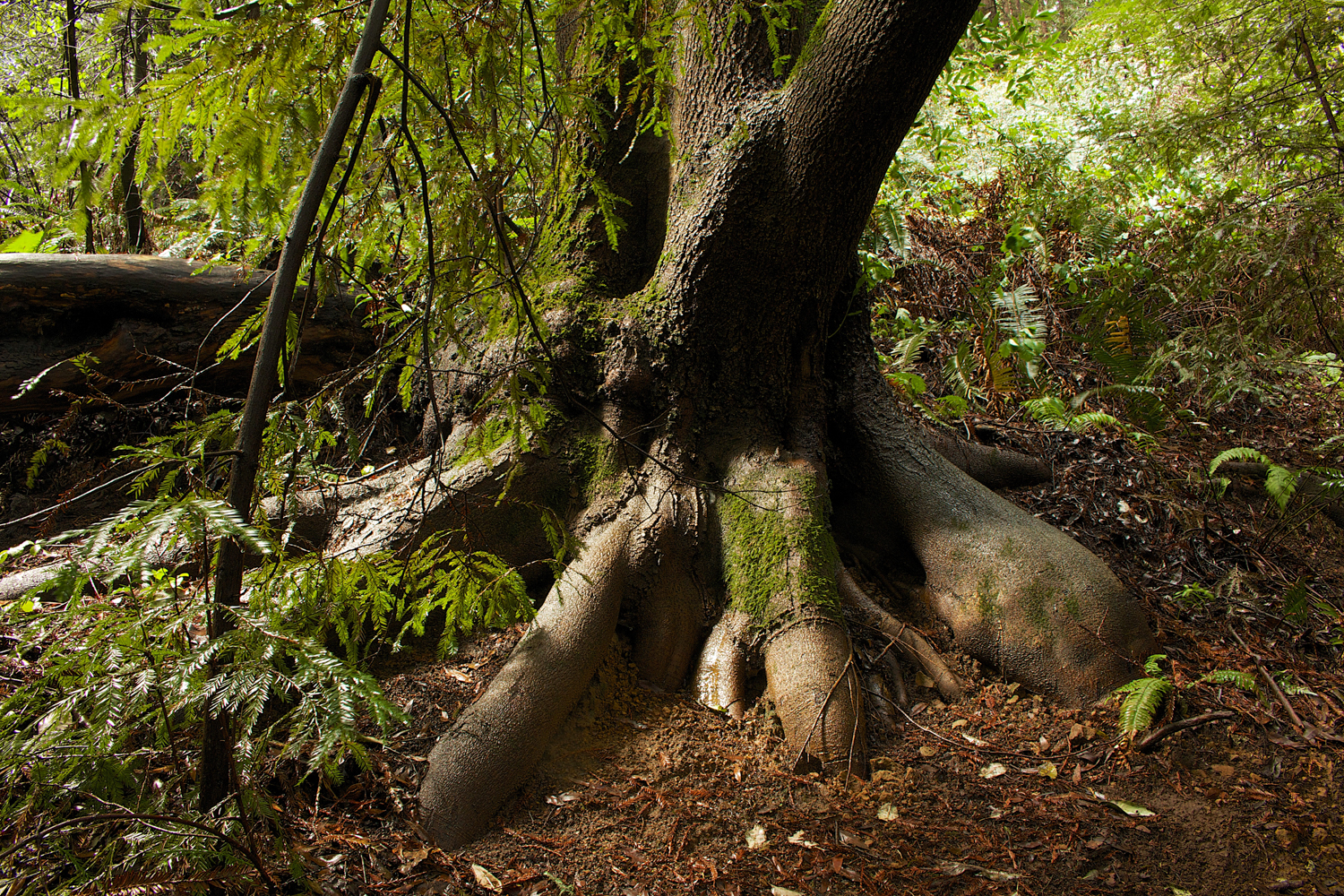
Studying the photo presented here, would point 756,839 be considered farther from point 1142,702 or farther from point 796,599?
point 1142,702

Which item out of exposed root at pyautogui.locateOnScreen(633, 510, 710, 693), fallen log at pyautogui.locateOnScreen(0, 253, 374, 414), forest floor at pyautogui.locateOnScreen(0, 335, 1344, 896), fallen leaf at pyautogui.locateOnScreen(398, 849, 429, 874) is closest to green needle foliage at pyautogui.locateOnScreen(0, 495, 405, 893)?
forest floor at pyautogui.locateOnScreen(0, 335, 1344, 896)

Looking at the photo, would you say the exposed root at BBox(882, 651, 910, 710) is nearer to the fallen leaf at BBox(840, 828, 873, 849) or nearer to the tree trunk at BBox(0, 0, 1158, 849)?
the tree trunk at BBox(0, 0, 1158, 849)

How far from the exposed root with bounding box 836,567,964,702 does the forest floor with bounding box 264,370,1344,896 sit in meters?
0.09

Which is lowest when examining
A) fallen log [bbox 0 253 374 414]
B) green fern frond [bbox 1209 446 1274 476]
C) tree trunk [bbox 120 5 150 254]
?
green fern frond [bbox 1209 446 1274 476]

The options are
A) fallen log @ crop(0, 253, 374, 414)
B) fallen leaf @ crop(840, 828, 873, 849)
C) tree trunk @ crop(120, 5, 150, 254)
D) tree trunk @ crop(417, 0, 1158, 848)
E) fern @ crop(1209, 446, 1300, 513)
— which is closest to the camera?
fallen leaf @ crop(840, 828, 873, 849)

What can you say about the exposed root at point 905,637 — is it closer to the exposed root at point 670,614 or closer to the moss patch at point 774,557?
the moss patch at point 774,557

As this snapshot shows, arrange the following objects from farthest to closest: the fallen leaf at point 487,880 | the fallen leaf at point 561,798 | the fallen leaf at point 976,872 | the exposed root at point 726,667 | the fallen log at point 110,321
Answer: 1. the fallen log at point 110,321
2. the exposed root at point 726,667
3. the fallen leaf at point 561,798
4. the fallen leaf at point 976,872
5. the fallen leaf at point 487,880

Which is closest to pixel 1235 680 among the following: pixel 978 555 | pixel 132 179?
pixel 978 555

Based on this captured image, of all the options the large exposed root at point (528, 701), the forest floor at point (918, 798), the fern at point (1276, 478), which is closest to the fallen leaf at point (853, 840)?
the forest floor at point (918, 798)

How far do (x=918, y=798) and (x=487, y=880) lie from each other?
157cm

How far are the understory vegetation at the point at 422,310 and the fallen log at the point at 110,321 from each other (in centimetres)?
30

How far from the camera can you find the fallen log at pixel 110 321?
3965 millimetres

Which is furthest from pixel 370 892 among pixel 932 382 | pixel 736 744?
pixel 932 382

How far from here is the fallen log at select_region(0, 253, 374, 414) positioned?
13.0 feet
